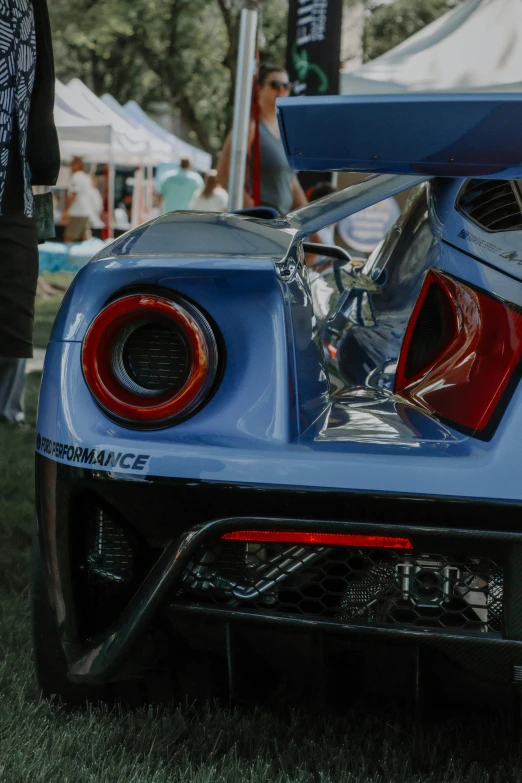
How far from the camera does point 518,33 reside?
31.3 ft

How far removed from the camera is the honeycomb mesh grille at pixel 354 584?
1.59m

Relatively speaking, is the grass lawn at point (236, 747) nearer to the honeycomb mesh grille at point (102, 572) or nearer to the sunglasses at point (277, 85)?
the honeycomb mesh grille at point (102, 572)

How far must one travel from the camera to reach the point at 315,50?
8.69 metres

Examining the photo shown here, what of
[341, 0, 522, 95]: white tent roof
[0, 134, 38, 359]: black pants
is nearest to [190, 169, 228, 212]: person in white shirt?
[341, 0, 522, 95]: white tent roof

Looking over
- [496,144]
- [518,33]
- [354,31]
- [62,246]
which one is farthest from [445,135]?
[354,31]

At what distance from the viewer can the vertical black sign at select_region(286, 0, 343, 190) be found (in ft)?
28.3

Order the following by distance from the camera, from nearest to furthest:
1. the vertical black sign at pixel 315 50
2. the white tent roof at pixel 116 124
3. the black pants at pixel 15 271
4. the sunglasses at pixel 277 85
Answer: the black pants at pixel 15 271 → the sunglasses at pixel 277 85 → the vertical black sign at pixel 315 50 → the white tent roof at pixel 116 124

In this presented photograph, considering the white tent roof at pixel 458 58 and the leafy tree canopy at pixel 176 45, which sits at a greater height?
the leafy tree canopy at pixel 176 45

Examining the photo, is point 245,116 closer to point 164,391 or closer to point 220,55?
point 164,391

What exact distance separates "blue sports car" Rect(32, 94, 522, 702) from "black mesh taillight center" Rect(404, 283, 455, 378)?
0.25 feet

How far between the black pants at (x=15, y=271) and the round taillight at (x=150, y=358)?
1.46m

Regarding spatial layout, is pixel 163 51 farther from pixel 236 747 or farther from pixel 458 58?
pixel 236 747

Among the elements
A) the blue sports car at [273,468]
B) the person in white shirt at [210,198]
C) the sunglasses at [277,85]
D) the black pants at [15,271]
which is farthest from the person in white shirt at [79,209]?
the blue sports car at [273,468]

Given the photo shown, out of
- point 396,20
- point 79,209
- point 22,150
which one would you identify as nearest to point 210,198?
point 79,209
